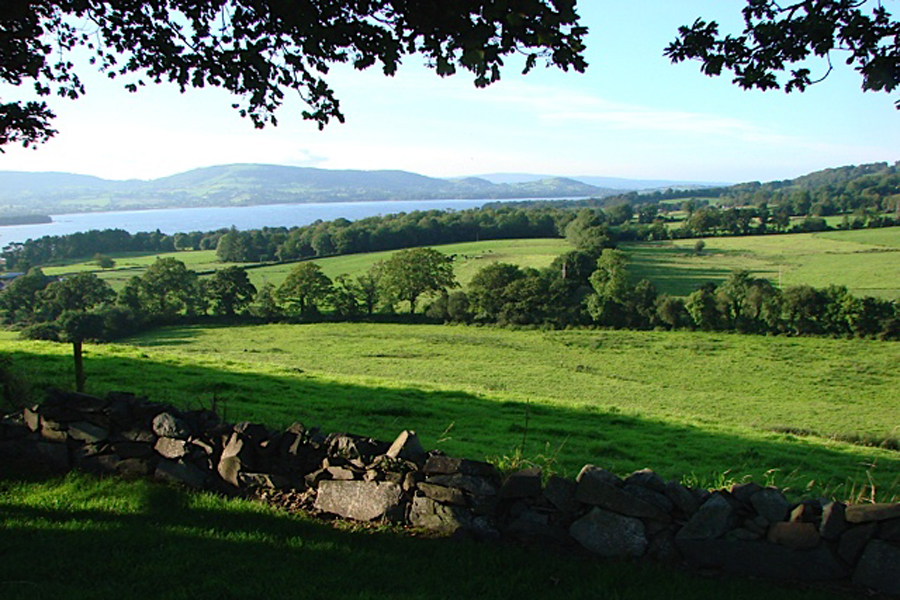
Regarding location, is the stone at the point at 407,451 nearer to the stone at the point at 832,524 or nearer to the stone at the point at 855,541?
the stone at the point at 832,524

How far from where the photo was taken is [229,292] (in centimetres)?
6325

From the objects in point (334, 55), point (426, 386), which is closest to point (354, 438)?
point (334, 55)

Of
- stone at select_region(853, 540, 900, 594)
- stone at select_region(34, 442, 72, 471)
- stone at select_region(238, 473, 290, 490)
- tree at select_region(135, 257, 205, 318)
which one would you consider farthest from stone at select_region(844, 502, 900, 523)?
tree at select_region(135, 257, 205, 318)

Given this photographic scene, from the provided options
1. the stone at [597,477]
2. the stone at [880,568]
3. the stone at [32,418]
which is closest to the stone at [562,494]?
the stone at [597,477]

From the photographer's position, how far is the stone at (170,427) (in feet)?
24.0

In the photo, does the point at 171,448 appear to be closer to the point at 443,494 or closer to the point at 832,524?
the point at 443,494

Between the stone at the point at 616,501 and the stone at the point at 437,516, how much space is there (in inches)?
47.5

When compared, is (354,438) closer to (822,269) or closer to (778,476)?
(778,476)

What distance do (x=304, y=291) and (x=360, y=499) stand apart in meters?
58.9

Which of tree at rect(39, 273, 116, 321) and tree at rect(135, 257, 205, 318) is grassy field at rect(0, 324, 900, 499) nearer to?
tree at rect(135, 257, 205, 318)

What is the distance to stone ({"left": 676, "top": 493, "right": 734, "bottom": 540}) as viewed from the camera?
5551 mm

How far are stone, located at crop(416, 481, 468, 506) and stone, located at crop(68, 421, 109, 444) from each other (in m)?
4.19

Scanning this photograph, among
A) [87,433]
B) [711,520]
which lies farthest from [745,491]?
[87,433]

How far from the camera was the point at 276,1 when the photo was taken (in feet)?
20.6
